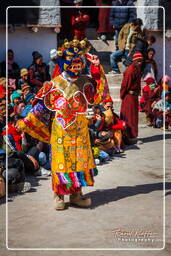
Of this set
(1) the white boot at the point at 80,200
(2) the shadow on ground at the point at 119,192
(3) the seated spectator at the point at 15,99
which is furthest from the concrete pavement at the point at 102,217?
(3) the seated spectator at the point at 15,99

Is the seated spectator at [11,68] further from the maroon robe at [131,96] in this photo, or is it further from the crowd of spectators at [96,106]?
the maroon robe at [131,96]

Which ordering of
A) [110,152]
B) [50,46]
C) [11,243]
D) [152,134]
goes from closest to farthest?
[11,243] → [110,152] → [152,134] → [50,46]

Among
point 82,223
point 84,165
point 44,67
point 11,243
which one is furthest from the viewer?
point 44,67

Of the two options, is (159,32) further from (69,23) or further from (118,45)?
(69,23)

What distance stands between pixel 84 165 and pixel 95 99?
2.78ft

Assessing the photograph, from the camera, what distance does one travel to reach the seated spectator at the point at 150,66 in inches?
596

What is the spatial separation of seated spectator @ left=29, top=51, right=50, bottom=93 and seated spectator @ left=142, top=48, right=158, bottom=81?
250 centimetres

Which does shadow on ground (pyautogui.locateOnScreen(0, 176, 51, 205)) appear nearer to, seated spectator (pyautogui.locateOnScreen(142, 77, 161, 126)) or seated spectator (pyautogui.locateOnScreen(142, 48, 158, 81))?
seated spectator (pyautogui.locateOnScreen(142, 77, 161, 126))

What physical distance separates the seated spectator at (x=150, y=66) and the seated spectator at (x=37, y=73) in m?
2.50

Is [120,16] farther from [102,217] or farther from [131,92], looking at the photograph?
[102,217]

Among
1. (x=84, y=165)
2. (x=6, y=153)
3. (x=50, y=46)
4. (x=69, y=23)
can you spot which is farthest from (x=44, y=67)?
(x=84, y=165)

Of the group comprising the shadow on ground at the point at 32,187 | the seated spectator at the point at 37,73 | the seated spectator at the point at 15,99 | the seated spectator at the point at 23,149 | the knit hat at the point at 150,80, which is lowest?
the shadow on ground at the point at 32,187

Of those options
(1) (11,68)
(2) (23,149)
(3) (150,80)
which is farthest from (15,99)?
(3) (150,80)

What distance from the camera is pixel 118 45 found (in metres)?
15.6
